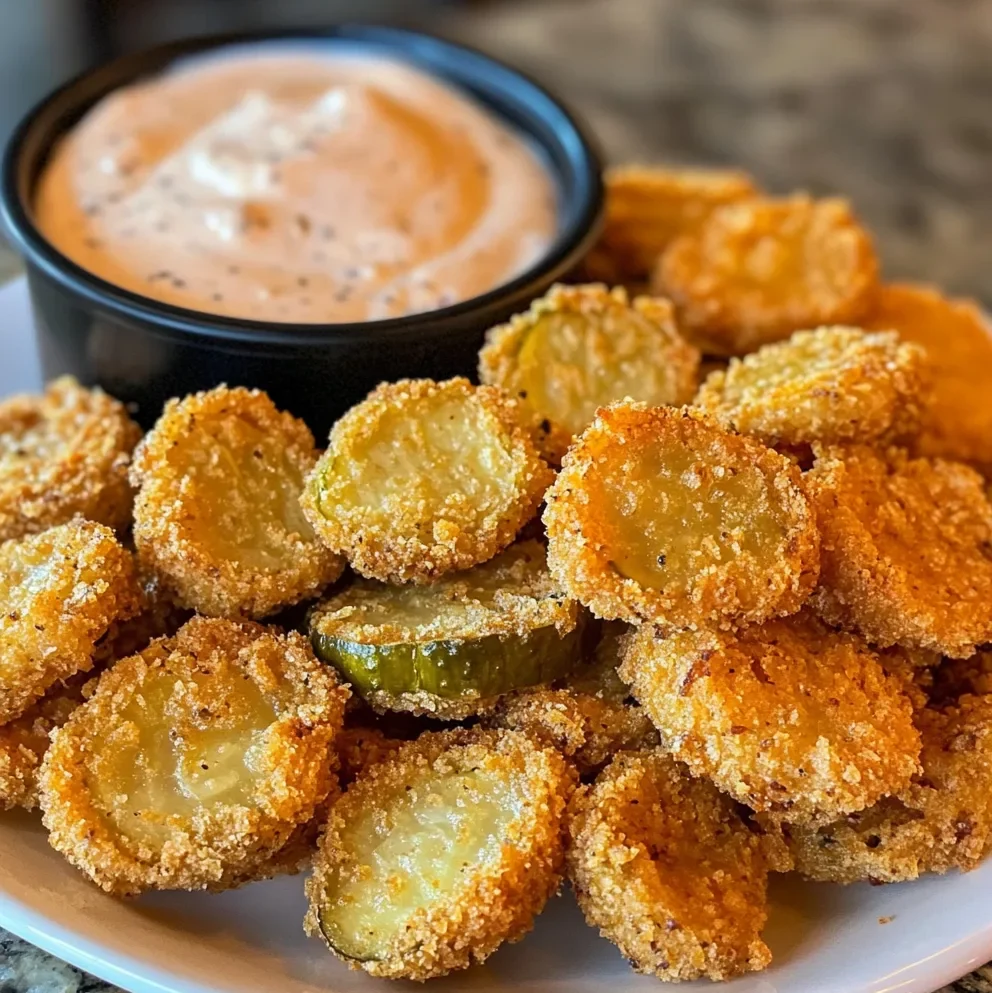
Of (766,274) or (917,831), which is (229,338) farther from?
(917,831)

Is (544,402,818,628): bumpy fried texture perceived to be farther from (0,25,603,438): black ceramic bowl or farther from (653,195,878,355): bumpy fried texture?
(653,195,878,355): bumpy fried texture

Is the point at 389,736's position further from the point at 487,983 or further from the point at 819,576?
the point at 819,576

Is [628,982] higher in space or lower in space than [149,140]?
lower

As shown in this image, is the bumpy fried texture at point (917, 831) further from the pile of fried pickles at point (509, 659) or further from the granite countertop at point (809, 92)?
the granite countertop at point (809, 92)

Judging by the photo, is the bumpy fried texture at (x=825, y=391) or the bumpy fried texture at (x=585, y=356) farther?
the bumpy fried texture at (x=585, y=356)

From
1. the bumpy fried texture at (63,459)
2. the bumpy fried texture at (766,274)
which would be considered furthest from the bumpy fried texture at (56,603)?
the bumpy fried texture at (766,274)

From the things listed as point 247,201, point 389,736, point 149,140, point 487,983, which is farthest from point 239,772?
point 149,140
